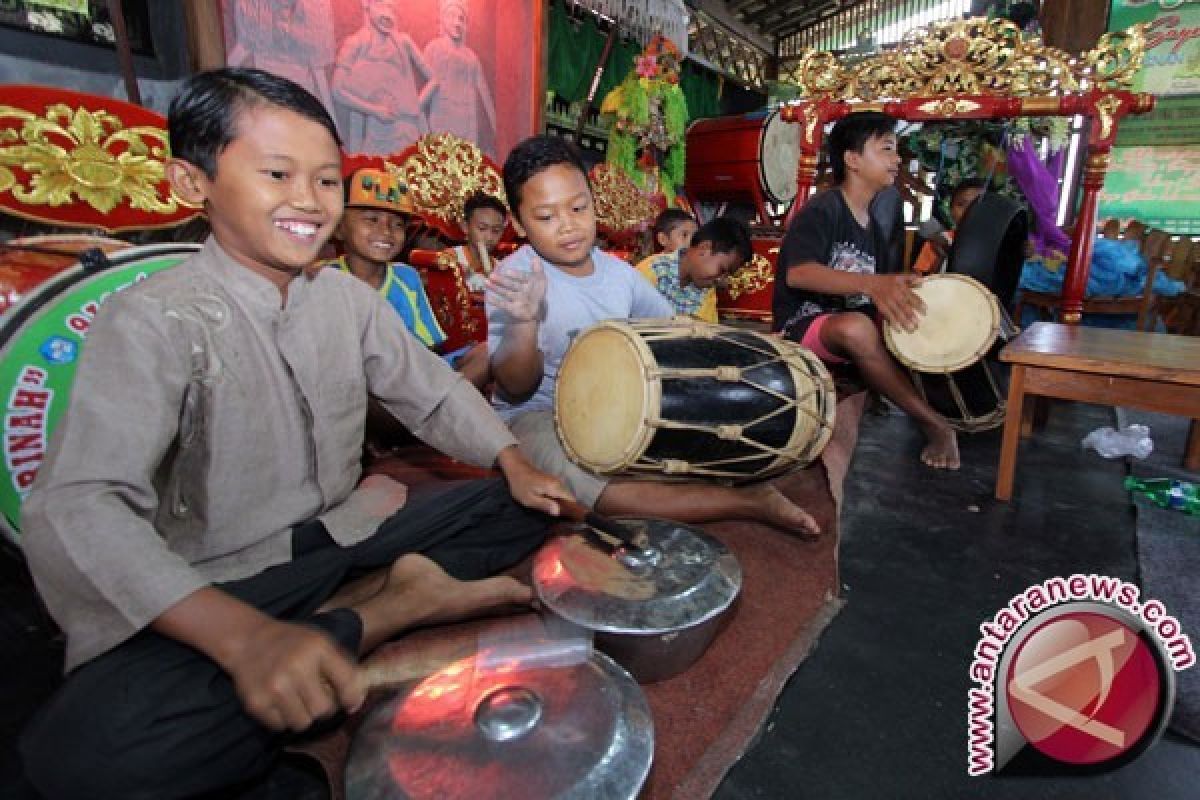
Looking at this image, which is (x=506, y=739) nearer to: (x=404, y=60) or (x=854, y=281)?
(x=854, y=281)

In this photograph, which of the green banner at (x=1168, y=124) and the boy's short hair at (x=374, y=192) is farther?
the green banner at (x=1168, y=124)

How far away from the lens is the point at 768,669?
131cm

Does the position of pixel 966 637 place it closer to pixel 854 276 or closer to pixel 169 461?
pixel 854 276

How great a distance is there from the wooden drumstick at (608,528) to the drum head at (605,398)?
0.91 ft

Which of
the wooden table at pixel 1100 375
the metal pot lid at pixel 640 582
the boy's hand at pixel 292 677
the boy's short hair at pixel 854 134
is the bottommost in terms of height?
the metal pot lid at pixel 640 582

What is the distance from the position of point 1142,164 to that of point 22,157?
9791 mm

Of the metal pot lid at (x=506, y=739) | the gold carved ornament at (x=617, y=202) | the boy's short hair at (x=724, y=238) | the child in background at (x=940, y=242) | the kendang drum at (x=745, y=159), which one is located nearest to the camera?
the metal pot lid at (x=506, y=739)

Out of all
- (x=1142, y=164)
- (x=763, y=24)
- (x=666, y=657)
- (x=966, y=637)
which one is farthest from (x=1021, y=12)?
(x=666, y=657)

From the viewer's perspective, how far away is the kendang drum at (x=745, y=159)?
309 inches

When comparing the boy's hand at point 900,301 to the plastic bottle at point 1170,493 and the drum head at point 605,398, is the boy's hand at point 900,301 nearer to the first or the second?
the plastic bottle at point 1170,493

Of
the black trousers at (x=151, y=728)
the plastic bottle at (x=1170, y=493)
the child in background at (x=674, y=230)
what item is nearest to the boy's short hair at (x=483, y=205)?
the child in background at (x=674, y=230)

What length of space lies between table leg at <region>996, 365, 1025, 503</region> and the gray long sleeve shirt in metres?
1.92

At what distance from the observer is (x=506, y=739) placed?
76 cm

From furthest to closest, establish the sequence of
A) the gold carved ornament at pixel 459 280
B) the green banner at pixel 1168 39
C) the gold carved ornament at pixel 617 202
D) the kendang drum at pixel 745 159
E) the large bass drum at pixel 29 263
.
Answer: the kendang drum at pixel 745 159 < the green banner at pixel 1168 39 < the gold carved ornament at pixel 617 202 < the gold carved ornament at pixel 459 280 < the large bass drum at pixel 29 263
